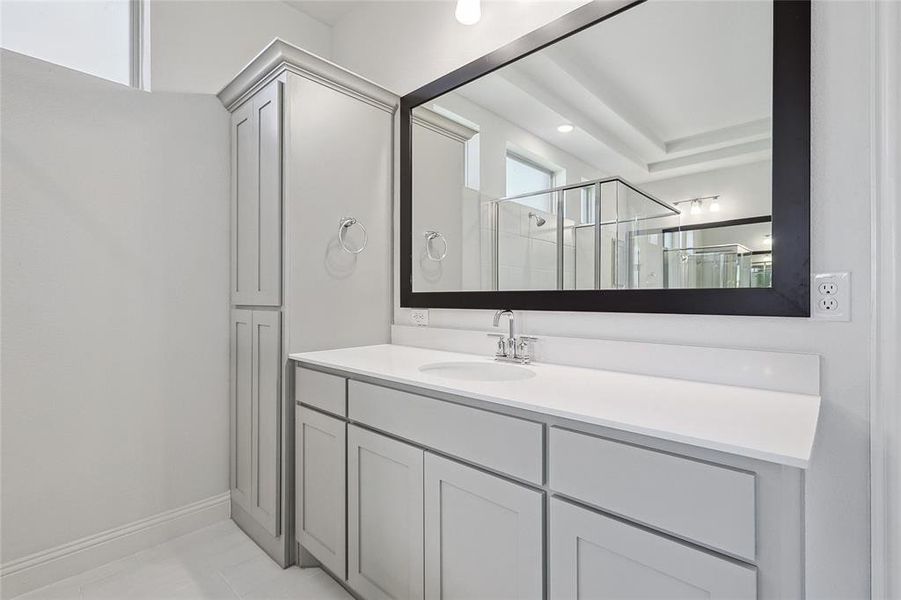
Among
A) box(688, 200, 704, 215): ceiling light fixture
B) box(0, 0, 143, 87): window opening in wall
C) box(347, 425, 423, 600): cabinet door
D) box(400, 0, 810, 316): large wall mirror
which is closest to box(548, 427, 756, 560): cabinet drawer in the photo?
box(347, 425, 423, 600): cabinet door

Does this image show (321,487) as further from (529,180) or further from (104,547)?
(529,180)

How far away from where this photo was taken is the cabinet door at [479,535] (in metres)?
1.00

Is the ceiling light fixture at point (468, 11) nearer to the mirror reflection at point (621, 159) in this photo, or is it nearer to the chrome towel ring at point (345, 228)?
the mirror reflection at point (621, 159)

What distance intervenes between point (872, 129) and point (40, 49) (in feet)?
9.19

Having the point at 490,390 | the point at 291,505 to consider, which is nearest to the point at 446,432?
the point at 490,390

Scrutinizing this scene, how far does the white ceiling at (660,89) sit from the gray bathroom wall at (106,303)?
165cm

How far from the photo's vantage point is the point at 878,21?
0.98 metres

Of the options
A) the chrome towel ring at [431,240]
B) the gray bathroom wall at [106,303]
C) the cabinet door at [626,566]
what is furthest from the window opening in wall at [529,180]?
the gray bathroom wall at [106,303]

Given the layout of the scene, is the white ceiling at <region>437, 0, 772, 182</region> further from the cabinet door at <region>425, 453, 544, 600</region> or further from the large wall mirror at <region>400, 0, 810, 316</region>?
the cabinet door at <region>425, 453, 544, 600</region>

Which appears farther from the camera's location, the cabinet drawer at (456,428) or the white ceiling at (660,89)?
the white ceiling at (660,89)

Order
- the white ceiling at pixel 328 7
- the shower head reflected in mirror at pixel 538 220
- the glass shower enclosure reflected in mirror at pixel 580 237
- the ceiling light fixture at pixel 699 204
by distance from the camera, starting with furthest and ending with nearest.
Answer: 1. the white ceiling at pixel 328 7
2. the shower head reflected in mirror at pixel 538 220
3. the glass shower enclosure reflected in mirror at pixel 580 237
4. the ceiling light fixture at pixel 699 204

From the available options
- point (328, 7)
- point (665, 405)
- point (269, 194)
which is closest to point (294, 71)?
point (269, 194)

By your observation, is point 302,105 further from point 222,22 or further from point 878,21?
point 878,21

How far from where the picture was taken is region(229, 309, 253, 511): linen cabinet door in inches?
78.9
